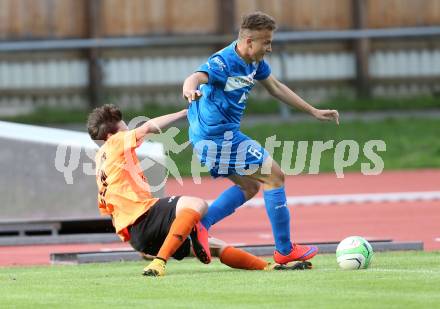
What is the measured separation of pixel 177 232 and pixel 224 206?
0.90 m

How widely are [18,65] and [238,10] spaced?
452cm

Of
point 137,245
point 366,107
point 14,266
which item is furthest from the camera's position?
point 366,107

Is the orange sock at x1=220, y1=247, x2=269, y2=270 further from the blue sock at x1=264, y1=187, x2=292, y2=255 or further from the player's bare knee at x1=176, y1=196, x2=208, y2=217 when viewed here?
the player's bare knee at x1=176, y1=196, x2=208, y2=217

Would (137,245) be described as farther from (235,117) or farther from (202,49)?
(202,49)

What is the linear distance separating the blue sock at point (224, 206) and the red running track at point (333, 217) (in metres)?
2.54

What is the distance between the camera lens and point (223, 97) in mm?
11125

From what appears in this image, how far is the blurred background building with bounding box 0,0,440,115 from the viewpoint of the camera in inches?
1073

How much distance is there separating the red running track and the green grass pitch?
2.57 meters

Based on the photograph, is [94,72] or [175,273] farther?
[94,72]

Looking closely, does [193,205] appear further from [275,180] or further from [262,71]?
[262,71]

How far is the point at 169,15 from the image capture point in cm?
2809

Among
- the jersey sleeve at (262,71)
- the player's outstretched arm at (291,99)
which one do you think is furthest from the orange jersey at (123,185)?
the player's outstretched arm at (291,99)

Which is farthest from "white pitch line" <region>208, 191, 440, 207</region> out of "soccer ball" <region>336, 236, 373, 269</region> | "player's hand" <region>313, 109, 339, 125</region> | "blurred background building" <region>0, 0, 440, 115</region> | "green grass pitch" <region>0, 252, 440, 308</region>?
"soccer ball" <region>336, 236, 373, 269</region>

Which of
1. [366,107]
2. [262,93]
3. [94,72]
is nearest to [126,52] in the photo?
[94,72]
